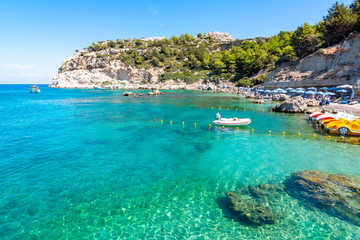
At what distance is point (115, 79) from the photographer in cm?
12769

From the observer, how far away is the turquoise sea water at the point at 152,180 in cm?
768

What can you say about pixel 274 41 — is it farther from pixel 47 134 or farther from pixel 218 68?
pixel 47 134

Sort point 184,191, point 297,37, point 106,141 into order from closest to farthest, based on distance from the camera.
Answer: point 184,191 < point 106,141 < point 297,37

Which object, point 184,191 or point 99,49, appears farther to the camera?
point 99,49

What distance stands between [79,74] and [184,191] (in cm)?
13795

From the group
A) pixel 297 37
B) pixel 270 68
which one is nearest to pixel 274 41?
pixel 270 68

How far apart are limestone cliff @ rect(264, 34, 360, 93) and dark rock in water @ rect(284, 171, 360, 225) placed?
126 ft

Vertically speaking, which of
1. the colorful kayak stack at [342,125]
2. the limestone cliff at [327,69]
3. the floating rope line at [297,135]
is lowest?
the floating rope line at [297,135]

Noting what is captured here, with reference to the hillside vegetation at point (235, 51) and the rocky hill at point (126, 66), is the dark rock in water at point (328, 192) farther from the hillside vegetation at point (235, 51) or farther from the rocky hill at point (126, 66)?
the rocky hill at point (126, 66)

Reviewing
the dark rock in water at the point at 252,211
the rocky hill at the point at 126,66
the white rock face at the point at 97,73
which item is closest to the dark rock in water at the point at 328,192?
the dark rock in water at the point at 252,211

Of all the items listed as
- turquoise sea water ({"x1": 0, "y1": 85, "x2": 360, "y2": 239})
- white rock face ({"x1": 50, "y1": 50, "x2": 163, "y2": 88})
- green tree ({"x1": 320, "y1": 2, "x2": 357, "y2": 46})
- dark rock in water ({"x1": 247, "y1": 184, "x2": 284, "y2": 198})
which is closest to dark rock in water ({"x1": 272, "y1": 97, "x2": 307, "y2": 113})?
turquoise sea water ({"x1": 0, "y1": 85, "x2": 360, "y2": 239})

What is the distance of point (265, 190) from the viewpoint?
10.2 m

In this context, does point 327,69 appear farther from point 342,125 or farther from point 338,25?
point 342,125

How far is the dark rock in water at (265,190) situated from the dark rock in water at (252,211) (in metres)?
0.70
